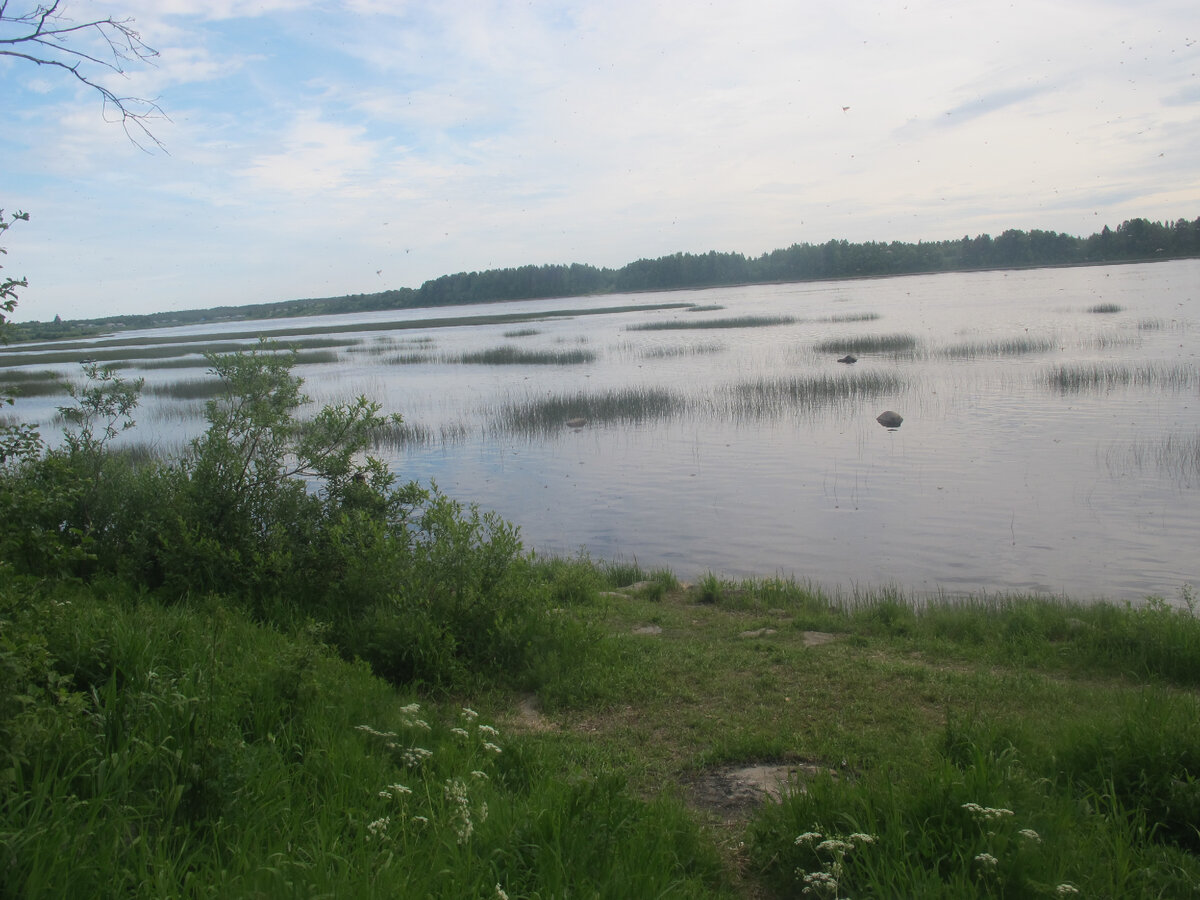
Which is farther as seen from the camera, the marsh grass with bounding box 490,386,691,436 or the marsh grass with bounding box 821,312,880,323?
the marsh grass with bounding box 821,312,880,323

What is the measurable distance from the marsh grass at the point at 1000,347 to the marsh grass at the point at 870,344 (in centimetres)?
161

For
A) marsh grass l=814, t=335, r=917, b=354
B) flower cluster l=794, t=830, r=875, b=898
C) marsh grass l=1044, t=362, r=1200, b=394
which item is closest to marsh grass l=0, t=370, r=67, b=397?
marsh grass l=814, t=335, r=917, b=354

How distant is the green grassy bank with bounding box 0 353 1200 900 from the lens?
3061 millimetres

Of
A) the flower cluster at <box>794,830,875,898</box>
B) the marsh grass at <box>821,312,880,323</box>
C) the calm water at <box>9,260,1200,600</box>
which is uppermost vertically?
the marsh grass at <box>821,312,880,323</box>

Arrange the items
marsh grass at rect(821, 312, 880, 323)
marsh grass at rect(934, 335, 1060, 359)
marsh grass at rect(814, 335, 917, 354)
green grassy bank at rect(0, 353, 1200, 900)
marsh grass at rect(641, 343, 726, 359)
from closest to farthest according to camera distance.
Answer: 1. green grassy bank at rect(0, 353, 1200, 900)
2. marsh grass at rect(934, 335, 1060, 359)
3. marsh grass at rect(814, 335, 917, 354)
4. marsh grass at rect(641, 343, 726, 359)
5. marsh grass at rect(821, 312, 880, 323)

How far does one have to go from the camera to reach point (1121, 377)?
21.1 metres

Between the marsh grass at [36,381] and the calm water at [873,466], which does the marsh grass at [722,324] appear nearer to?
the calm water at [873,466]

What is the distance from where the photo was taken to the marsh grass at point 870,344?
3123 cm

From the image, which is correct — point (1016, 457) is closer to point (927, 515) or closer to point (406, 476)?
point (927, 515)

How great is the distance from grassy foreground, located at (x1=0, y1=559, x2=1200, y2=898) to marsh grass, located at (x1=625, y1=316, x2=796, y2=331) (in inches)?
1723

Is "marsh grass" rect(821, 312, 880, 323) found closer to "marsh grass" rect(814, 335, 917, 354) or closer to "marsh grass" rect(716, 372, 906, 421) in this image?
"marsh grass" rect(814, 335, 917, 354)

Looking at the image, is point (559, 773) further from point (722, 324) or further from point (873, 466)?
point (722, 324)

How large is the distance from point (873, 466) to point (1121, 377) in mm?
10834

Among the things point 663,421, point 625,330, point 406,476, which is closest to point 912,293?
point 625,330
